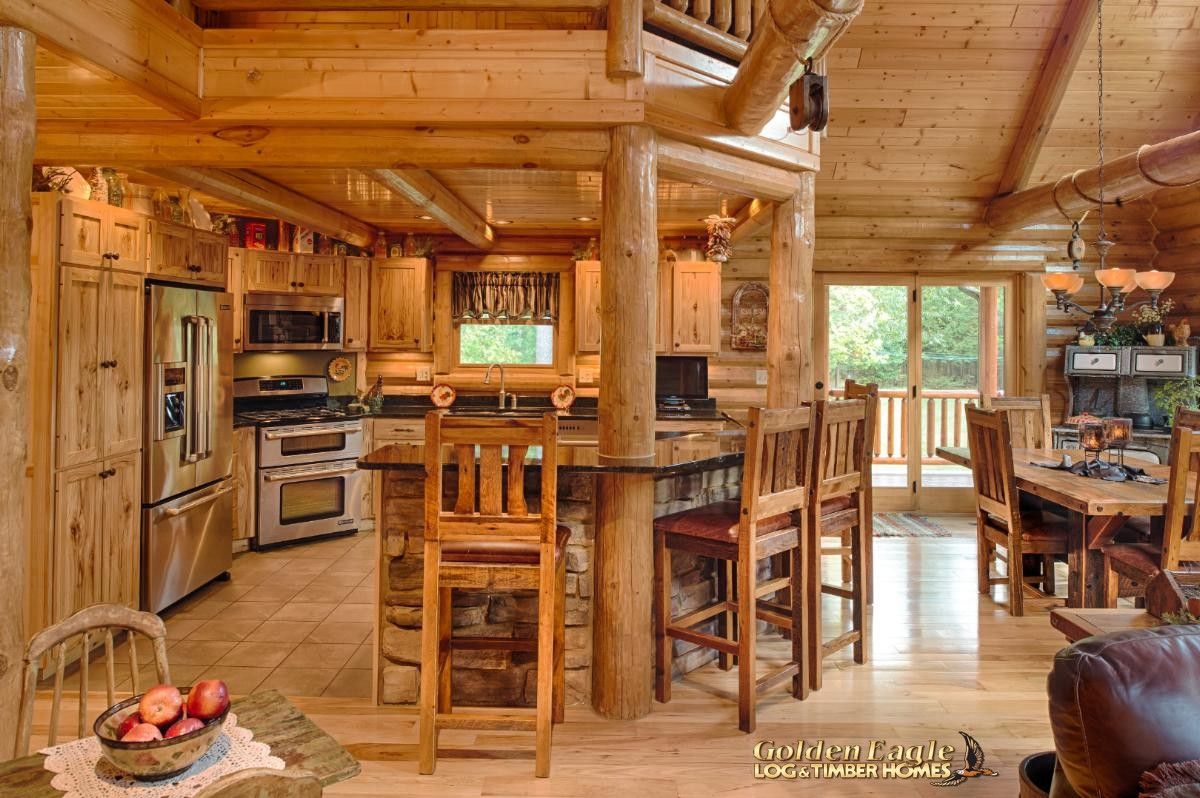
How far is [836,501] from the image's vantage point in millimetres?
3383

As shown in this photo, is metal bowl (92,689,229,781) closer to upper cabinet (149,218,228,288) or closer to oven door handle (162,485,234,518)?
oven door handle (162,485,234,518)

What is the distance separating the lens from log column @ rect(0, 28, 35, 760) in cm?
227

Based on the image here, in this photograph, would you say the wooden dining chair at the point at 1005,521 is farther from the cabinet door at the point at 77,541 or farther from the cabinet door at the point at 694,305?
the cabinet door at the point at 77,541

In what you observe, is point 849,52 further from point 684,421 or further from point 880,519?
point 880,519

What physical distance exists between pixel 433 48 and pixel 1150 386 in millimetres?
6375

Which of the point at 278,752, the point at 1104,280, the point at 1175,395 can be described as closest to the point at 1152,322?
the point at 1175,395

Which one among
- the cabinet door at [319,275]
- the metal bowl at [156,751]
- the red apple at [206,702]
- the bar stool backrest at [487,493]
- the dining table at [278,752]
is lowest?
the dining table at [278,752]

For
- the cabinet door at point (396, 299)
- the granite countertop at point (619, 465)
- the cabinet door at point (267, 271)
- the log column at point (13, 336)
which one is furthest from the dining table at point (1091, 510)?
the cabinet door at point (267, 271)

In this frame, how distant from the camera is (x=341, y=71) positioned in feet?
10.6

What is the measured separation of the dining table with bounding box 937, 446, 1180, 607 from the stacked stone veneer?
2162mm

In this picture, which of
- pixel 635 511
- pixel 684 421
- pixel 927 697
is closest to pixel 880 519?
pixel 684 421

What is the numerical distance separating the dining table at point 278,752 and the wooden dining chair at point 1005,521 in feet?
12.4

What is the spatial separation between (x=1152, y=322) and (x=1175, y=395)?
2.15 ft

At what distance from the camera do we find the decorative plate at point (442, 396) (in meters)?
6.55
